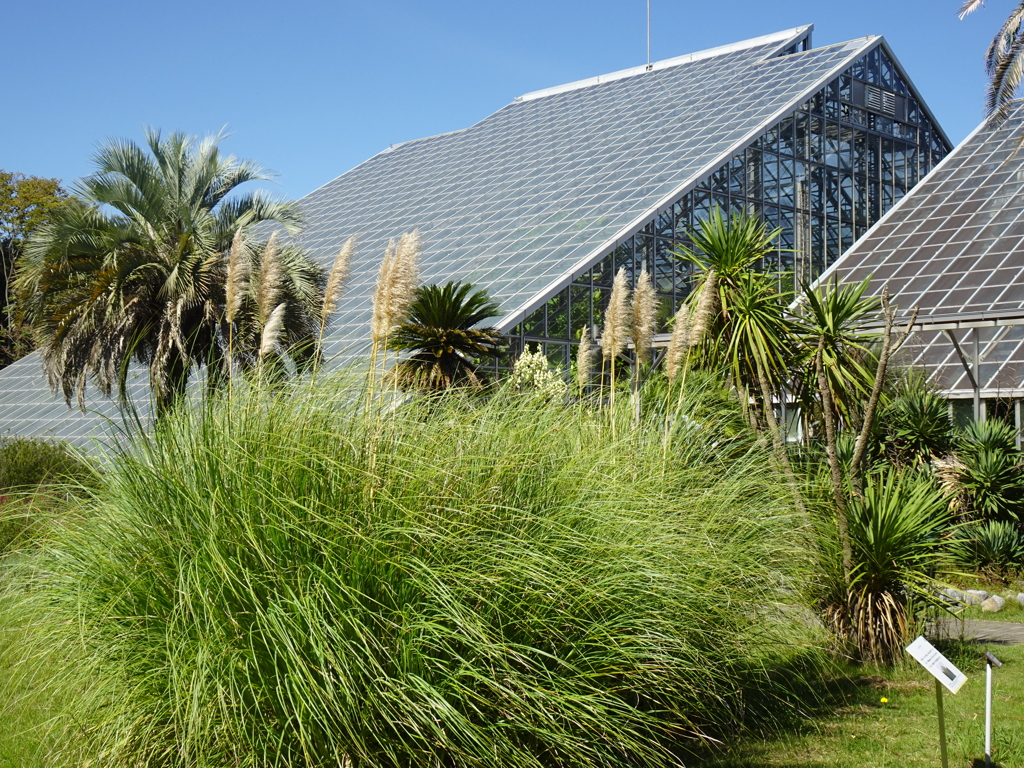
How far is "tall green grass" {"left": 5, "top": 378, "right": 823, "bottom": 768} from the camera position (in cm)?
397

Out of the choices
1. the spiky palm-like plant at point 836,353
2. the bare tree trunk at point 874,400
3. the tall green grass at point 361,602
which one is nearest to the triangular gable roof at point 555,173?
the spiky palm-like plant at point 836,353

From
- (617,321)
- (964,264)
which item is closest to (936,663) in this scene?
(617,321)

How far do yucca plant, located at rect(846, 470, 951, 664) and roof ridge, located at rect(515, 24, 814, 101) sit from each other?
1172 inches

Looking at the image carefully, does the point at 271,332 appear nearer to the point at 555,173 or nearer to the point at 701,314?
the point at 701,314

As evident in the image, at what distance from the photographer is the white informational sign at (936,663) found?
4.56m

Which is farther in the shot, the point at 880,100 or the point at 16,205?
the point at 16,205

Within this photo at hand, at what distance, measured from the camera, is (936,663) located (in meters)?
4.62

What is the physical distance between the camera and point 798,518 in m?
6.75

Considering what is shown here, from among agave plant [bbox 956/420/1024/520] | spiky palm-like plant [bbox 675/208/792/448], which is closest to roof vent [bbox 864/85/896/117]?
agave plant [bbox 956/420/1024/520]

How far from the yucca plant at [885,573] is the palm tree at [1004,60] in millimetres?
8313

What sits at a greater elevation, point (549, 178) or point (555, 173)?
point (555, 173)

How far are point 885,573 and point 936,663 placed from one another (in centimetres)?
291

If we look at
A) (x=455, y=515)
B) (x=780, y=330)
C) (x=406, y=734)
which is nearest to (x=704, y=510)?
(x=455, y=515)

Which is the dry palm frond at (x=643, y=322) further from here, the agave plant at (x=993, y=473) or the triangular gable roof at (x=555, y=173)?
the triangular gable roof at (x=555, y=173)
